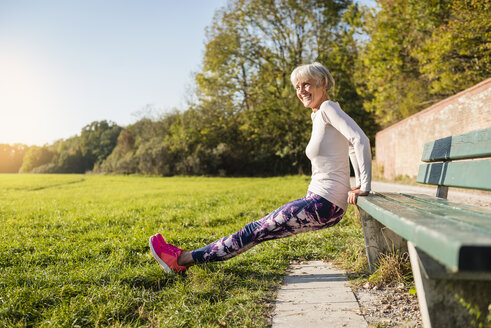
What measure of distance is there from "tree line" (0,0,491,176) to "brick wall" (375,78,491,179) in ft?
7.70

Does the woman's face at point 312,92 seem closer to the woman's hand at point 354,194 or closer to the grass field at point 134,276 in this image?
the woman's hand at point 354,194

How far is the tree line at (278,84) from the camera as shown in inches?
704

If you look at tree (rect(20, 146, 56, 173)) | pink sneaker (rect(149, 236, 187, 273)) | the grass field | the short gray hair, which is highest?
tree (rect(20, 146, 56, 173))

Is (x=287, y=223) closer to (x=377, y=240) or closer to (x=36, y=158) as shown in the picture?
(x=377, y=240)

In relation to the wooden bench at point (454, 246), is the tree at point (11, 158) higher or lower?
higher

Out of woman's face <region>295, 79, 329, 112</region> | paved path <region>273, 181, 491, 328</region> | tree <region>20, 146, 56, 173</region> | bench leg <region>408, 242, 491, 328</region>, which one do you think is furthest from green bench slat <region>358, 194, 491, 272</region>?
tree <region>20, 146, 56, 173</region>

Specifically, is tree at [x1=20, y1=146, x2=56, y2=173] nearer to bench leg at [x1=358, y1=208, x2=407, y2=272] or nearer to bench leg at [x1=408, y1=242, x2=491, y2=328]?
bench leg at [x1=358, y1=208, x2=407, y2=272]

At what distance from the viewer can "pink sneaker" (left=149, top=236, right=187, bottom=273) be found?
3.10 meters

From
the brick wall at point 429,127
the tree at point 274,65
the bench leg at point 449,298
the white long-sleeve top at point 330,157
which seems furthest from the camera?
the tree at point 274,65

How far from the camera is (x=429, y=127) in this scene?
492 inches

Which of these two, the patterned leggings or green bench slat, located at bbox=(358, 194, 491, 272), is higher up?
green bench slat, located at bbox=(358, 194, 491, 272)

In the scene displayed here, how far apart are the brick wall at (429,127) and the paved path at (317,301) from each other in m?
7.38

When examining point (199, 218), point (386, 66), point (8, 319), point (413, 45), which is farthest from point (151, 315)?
point (413, 45)

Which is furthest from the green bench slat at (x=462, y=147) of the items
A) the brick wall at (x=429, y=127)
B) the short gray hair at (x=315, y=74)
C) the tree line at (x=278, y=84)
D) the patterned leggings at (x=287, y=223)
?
the tree line at (x=278, y=84)
